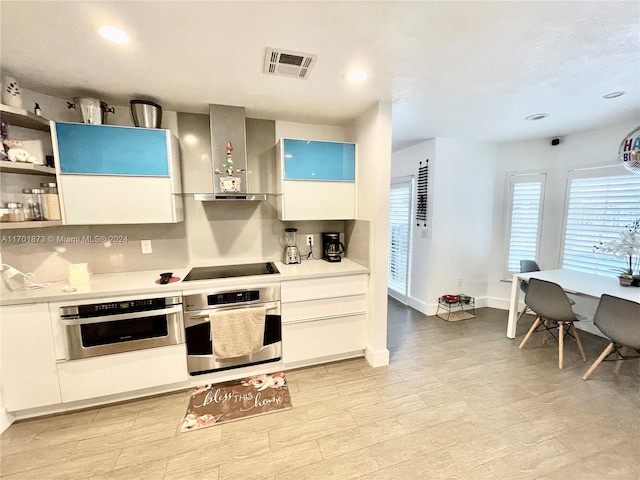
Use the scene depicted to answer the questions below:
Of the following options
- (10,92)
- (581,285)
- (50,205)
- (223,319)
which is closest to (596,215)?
(581,285)

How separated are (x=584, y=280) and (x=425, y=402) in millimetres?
2231

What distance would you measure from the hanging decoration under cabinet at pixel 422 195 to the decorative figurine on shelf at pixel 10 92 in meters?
3.99

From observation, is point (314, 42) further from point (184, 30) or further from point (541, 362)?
point (541, 362)

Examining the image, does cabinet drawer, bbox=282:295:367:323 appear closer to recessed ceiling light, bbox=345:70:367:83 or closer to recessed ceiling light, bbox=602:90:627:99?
recessed ceiling light, bbox=345:70:367:83

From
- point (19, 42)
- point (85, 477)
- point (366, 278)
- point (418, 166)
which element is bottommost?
point (85, 477)

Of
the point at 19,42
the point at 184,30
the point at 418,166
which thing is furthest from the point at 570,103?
the point at 19,42

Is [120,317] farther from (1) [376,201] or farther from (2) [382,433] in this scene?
(1) [376,201]

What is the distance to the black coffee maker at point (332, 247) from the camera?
286cm

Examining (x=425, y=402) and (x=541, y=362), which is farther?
(x=541, y=362)

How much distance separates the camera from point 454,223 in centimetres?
375

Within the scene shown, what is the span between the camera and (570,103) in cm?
237

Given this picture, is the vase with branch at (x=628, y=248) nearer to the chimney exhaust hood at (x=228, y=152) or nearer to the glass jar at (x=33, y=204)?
the chimney exhaust hood at (x=228, y=152)

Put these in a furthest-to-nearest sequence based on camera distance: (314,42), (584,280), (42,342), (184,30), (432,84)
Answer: (584,280) → (432,84) → (42,342) → (314,42) → (184,30)

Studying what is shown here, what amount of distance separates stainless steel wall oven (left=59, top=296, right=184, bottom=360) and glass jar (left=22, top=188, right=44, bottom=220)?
725mm
